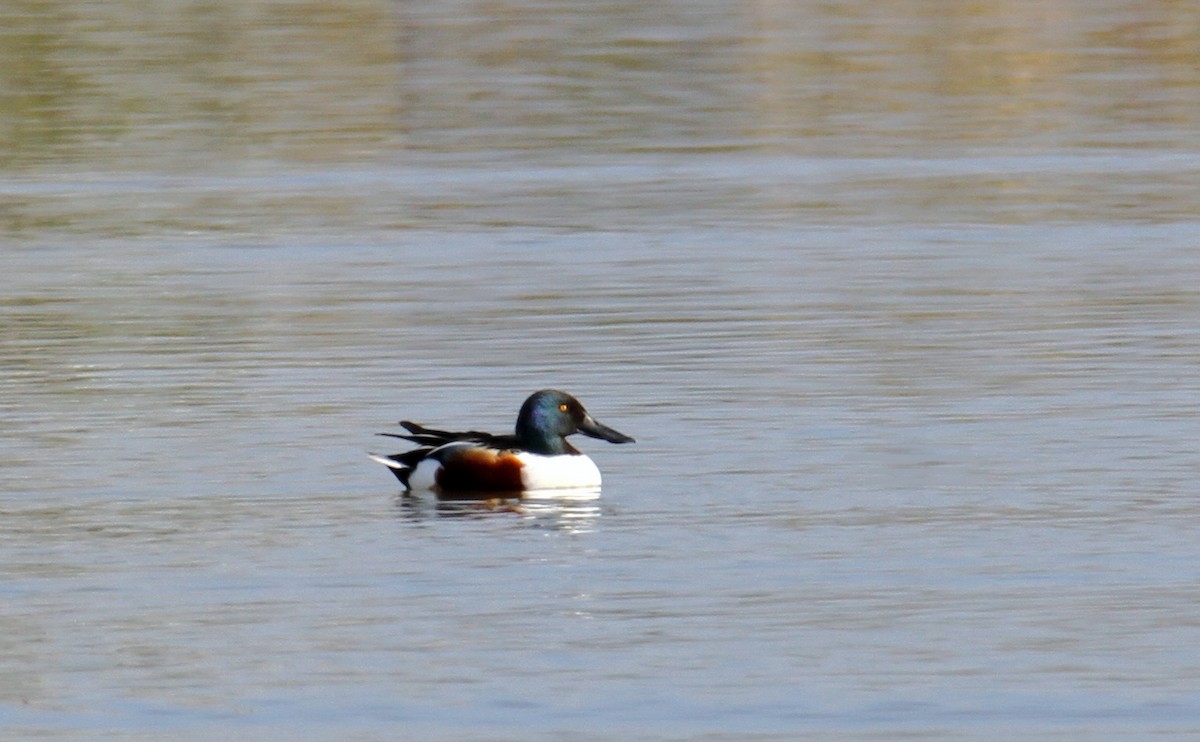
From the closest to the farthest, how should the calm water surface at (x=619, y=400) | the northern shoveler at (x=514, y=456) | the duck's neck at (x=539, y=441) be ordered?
the calm water surface at (x=619, y=400) < the northern shoveler at (x=514, y=456) < the duck's neck at (x=539, y=441)

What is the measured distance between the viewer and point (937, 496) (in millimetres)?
10070

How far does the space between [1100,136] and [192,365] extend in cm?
1139

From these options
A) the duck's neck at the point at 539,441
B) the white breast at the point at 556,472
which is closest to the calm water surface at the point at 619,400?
the white breast at the point at 556,472

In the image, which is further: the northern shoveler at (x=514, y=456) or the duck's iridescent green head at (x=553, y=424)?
the duck's iridescent green head at (x=553, y=424)

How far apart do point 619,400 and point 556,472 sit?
59.8 inches

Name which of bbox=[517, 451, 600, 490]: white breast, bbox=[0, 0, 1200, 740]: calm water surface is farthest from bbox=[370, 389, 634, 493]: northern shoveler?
bbox=[0, 0, 1200, 740]: calm water surface

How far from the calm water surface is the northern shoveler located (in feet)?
0.60

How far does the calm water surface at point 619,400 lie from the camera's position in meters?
7.66

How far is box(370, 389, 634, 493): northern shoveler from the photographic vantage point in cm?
1061

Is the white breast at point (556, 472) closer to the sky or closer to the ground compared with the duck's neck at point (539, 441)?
closer to the ground

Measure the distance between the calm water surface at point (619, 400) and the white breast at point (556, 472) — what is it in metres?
0.16

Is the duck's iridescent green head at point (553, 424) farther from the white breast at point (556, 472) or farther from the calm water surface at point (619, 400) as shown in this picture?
the calm water surface at point (619, 400)

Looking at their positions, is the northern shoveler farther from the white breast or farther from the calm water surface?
the calm water surface

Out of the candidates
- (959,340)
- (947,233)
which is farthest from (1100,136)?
(959,340)
